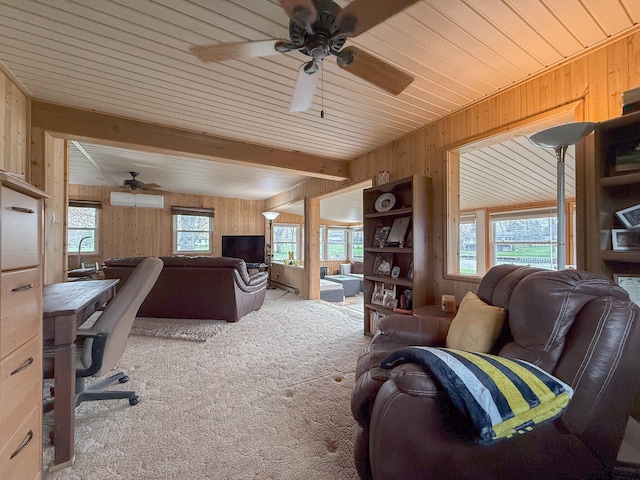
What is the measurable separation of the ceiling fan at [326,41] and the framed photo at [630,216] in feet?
4.54

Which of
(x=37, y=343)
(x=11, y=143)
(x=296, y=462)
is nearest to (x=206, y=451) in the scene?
(x=296, y=462)

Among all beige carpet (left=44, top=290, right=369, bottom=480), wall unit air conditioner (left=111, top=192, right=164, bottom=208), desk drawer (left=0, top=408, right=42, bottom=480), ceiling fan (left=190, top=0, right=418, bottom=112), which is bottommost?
beige carpet (left=44, top=290, right=369, bottom=480)

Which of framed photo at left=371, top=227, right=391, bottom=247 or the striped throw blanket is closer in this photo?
the striped throw blanket

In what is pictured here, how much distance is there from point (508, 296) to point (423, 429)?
954 mm

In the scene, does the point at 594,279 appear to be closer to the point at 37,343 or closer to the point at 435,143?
the point at 435,143

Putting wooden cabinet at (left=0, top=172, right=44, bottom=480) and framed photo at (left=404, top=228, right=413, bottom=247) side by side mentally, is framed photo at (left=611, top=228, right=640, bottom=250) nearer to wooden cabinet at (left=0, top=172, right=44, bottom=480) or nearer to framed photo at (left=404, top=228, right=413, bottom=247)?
framed photo at (left=404, top=228, right=413, bottom=247)

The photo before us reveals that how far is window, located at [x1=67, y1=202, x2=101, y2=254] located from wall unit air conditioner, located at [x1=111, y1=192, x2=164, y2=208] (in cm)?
51

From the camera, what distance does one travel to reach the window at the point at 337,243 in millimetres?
8602

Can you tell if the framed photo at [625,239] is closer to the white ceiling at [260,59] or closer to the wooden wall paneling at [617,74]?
the wooden wall paneling at [617,74]

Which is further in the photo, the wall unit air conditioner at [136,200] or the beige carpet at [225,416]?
the wall unit air conditioner at [136,200]

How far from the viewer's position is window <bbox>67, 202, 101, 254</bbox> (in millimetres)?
5672

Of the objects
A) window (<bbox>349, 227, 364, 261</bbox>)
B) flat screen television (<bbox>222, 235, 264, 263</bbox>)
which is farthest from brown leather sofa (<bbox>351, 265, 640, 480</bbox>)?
window (<bbox>349, 227, 364, 261</bbox>)

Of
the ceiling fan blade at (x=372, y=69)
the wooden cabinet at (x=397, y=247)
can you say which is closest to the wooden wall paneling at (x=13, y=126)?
the ceiling fan blade at (x=372, y=69)

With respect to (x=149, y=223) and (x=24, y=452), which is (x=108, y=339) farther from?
(x=149, y=223)
